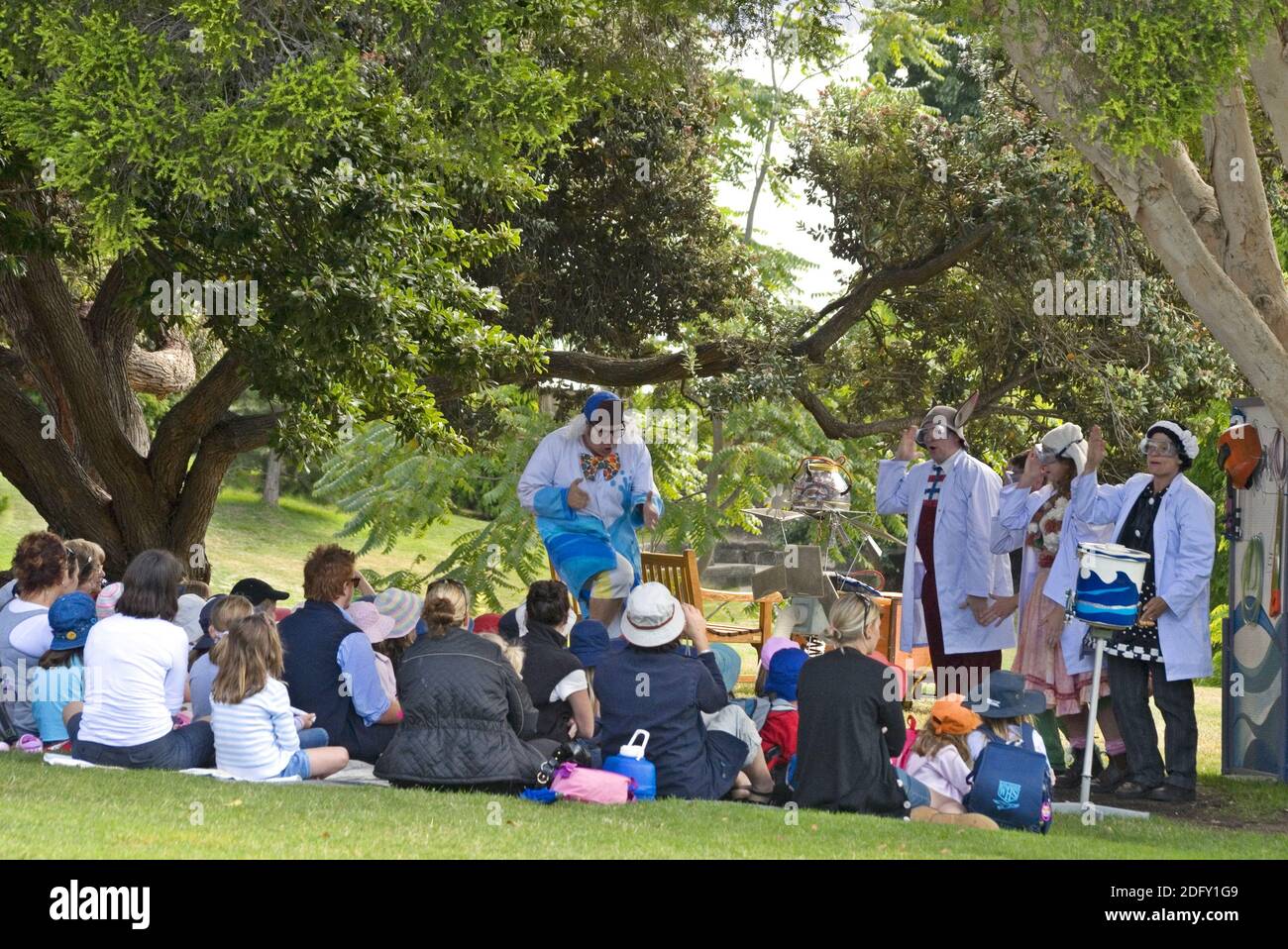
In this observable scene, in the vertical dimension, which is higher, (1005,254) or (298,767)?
(1005,254)

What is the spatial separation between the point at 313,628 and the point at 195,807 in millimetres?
2115

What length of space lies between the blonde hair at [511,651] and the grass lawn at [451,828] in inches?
29.7

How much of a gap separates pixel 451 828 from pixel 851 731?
2.06 m

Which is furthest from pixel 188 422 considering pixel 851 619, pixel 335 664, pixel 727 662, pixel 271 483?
pixel 271 483

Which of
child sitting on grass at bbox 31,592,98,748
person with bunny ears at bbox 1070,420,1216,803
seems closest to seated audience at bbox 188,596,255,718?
child sitting on grass at bbox 31,592,98,748

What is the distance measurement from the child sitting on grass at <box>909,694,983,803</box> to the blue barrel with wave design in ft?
3.44

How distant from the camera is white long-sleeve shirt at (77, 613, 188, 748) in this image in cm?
780

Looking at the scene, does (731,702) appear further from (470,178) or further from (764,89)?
(764,89)

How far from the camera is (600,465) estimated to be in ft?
35.3

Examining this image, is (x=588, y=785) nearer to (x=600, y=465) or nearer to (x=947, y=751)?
(x=947, y=751)

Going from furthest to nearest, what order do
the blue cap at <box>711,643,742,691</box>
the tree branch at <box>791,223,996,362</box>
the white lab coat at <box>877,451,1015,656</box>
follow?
1. the tree branch at <box>791,223,996,362</box>
2. the white lab coat at <box>877,451,1015,656</box>
3. the blue cap at <box>711,643,742,691</box>

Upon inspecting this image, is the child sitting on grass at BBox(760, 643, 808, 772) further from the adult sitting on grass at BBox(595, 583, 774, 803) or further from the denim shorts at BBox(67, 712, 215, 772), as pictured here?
the denim shorts at BBox(67, 712, 215, 772)

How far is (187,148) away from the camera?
8992 millimetres

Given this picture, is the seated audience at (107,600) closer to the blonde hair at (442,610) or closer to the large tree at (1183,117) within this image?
the blonde hair at (442,610)
